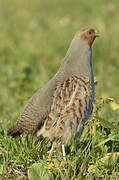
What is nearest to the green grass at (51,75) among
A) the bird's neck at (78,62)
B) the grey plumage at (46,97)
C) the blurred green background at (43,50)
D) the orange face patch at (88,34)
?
the blurred green background at (43,50)

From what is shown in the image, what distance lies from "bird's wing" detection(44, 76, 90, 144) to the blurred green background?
129cm

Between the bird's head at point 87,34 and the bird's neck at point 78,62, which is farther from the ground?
the bird's head at point 87,34

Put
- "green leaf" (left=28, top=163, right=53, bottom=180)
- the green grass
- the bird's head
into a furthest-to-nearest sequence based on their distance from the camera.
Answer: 1. the bird's head
2. the green grass
3. "green leaf" (left=28, top=163, right=53, bottom=180)

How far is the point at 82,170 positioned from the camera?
3.18m

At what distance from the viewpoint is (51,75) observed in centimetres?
598

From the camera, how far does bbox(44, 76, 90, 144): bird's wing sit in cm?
369

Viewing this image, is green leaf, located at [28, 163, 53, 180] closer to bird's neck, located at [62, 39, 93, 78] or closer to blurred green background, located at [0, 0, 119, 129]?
bird's neck, located at [62, 39, 93, 78]

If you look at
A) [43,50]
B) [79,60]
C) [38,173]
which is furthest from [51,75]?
[38,173]

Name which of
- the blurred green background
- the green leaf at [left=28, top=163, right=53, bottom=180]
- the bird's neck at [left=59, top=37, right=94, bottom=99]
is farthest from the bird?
the blurred green background

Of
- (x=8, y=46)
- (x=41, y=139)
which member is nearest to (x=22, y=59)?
(x=8, y=46)

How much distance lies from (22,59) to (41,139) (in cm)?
448

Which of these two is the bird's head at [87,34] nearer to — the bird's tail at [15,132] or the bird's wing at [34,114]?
the bird's wing at [34,114]

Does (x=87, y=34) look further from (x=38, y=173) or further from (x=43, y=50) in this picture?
(x=43, y=50)

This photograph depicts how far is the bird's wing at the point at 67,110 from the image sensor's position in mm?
3689
